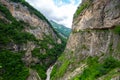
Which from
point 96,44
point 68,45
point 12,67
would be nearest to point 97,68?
point 96,44

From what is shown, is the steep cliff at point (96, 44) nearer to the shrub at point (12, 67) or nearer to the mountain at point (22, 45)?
the shrub at point (12, 67)

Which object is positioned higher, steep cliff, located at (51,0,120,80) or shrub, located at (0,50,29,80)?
steep cliff, located at (51,0,120,80)

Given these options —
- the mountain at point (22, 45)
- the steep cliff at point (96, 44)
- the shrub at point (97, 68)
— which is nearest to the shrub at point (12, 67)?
the mountain at point (22, 45)

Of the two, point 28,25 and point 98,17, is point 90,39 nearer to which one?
point 98,17

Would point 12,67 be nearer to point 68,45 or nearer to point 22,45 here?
point 22,45

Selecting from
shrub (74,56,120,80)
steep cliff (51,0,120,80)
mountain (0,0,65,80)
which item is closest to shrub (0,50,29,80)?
mountain (0,0,65,80)

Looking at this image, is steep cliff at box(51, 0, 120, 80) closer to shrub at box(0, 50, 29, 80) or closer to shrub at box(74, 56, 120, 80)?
shrub at box(74, 56, 120, 80)
